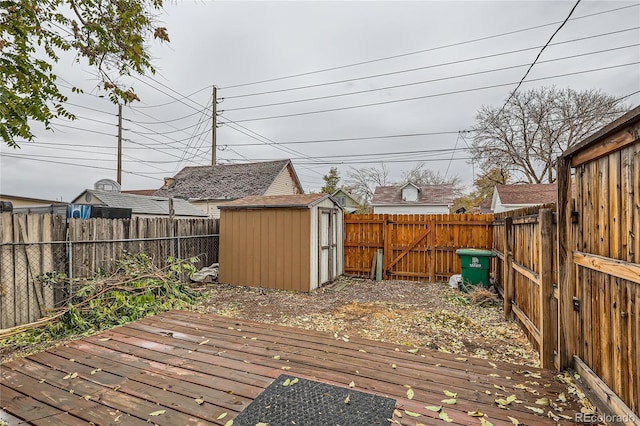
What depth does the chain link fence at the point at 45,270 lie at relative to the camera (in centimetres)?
387

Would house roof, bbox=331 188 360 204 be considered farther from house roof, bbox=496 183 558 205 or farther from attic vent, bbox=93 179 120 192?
attic vent, bbox=93 179 120 192

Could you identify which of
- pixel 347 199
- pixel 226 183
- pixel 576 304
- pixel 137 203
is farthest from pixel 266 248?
pixel 347 199

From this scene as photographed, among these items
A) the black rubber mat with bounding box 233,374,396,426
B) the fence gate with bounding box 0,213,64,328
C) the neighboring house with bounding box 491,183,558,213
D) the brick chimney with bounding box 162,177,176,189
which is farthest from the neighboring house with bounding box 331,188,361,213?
the black rubber mat with bounding box 233,374,396,426

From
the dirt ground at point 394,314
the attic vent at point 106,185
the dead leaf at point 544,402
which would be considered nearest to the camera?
the dead leaf at point 544,402

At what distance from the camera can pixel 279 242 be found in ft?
21.8

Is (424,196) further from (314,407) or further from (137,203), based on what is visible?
(314,407)

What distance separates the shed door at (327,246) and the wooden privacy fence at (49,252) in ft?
12.0

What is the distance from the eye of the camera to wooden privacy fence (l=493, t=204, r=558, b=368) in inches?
93.8

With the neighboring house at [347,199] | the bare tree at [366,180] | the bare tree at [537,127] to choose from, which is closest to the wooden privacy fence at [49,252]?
the bare tree at [537,127]

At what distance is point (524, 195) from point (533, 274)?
15908 millimetres

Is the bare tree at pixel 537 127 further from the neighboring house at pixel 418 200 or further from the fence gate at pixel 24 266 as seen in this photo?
the fence gate at pixel 24 266

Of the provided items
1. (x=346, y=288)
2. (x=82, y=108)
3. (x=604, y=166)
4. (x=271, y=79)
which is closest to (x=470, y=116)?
(x=271, y=79)

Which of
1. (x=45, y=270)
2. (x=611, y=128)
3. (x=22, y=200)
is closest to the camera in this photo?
(x=611, y=128)

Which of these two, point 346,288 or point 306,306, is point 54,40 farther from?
point 346,288
